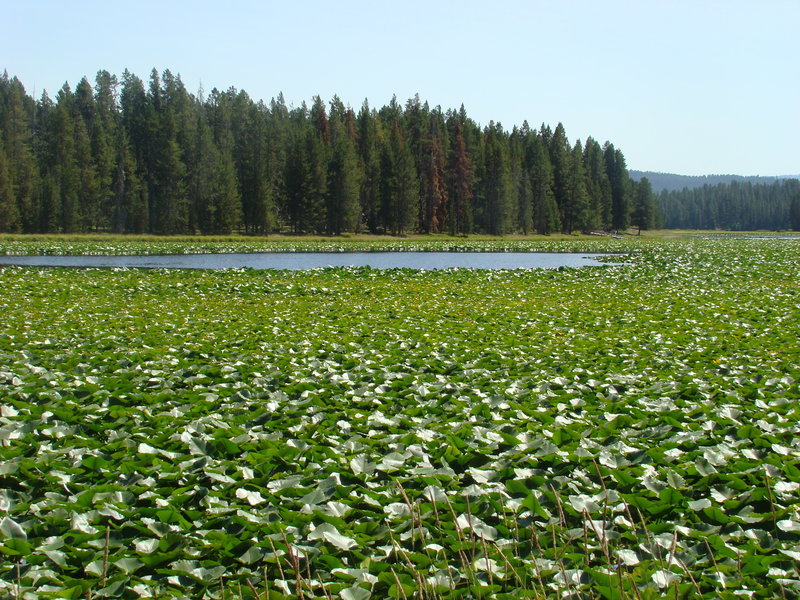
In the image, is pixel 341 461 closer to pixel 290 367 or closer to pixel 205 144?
pixel 290 367

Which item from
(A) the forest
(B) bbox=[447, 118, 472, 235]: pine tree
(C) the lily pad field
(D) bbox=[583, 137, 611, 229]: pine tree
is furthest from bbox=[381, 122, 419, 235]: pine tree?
(C) the lily pad field

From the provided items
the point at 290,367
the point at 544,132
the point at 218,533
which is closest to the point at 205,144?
the point at 544,132

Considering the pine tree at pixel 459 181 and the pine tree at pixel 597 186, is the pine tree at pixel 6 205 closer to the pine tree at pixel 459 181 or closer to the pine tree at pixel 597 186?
the pine tree at pixel 459 181

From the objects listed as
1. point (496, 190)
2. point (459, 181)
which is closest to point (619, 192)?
point (496, 190)

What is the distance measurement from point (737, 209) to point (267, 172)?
137000 millimetres

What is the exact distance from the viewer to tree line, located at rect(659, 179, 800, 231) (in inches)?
6437

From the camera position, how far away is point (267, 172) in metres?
77.4

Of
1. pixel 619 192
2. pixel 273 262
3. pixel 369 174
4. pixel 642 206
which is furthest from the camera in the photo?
pixel 642 206

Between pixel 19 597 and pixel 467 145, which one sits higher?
pixel 467 145

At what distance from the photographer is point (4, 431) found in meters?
5.85

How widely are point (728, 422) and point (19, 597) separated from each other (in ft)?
18.4

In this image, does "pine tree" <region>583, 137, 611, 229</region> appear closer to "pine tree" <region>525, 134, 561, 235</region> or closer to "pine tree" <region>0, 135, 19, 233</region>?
"pine tree" <region>525, 134, 561, 235</region>

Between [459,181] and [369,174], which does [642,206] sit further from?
[369,174]

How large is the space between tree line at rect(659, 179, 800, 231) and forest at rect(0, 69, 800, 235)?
275 feet
